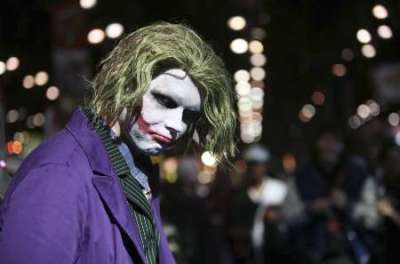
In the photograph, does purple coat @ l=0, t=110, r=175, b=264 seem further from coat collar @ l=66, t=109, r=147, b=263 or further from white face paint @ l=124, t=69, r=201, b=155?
white face paint @ l=124, t=69, r=201, b=155

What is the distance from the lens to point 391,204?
7047 mm

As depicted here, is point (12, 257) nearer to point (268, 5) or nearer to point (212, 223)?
point (212, 223)

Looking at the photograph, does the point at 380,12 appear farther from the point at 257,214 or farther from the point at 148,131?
the point at 148,131

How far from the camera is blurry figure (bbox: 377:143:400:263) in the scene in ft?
22.8

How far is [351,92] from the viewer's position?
70.6 feet

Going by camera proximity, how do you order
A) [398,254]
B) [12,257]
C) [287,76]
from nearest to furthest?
[12,257]
[398,254]
[287,76]

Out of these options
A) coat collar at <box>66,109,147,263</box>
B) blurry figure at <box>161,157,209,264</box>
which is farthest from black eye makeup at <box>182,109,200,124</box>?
blurry figure at <box>161,157,209,264</box>

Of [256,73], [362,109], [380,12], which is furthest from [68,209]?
[362,109]

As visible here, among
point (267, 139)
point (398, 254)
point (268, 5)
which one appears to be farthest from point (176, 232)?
point (267, 139)

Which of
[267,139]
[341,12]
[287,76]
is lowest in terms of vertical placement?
[267,139]

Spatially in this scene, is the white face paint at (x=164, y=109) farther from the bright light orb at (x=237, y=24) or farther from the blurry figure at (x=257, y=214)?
the blurry figure at (x=257, y=214)

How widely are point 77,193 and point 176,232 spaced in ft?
19.4

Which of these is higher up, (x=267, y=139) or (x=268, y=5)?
(x=268, y=5)

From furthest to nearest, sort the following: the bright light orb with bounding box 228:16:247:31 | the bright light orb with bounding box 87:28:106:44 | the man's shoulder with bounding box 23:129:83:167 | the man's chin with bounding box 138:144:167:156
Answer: the bright light orb with bounding box 228:16:247:31, the bright light orb with bounding box 87:28:106:44, the man's chin with bounding box 138:144:167:156, the man's shoulder with bounding box 23:129:83:167
